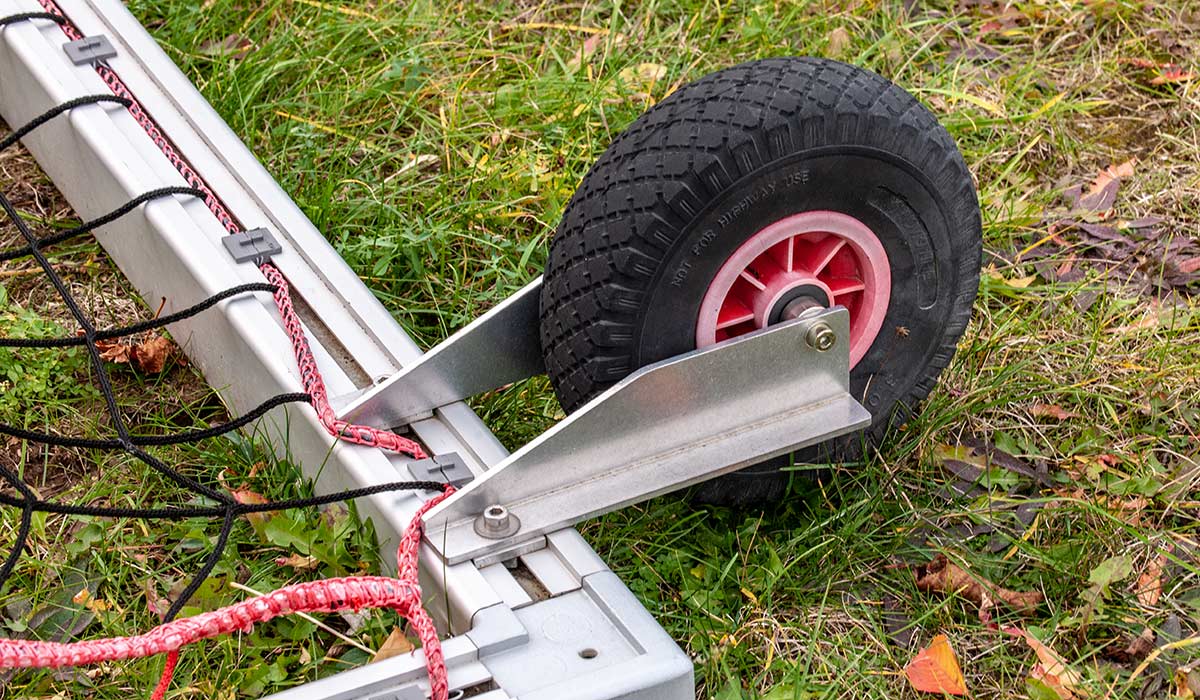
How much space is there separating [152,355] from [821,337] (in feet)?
4.22

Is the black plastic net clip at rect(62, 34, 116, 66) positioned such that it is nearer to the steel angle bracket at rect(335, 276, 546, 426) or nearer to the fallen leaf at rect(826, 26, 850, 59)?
the steel angle bracket at rect(335, 276, 546, 426)

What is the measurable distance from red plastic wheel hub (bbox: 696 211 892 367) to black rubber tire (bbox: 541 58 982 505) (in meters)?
0.02

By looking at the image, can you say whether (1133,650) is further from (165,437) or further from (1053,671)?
(165,437)

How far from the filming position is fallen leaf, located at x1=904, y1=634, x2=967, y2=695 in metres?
2.25

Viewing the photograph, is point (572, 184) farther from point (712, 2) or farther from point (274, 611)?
point (274, 611)

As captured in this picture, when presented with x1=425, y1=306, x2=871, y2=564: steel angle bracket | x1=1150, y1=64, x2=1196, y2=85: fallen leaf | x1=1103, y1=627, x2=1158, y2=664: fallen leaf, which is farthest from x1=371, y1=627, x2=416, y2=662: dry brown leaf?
x1=1150, y1=64, x2=1196, y2=85: fallen leaf

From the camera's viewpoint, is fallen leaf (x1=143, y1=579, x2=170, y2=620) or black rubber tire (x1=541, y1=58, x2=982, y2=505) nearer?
black rubber tire (x1=541, y1=58, x2=982, y2=505)

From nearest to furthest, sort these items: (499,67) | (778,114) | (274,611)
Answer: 1. (274,611)
2. (778,114)
3. (499,67)

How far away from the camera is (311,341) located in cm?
247

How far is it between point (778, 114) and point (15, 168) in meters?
1.94

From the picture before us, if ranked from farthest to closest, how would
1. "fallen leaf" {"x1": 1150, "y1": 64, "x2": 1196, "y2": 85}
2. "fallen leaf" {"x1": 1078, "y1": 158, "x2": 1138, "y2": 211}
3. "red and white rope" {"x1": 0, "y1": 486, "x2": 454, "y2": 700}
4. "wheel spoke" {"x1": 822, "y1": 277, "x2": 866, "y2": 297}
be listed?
"fallen leaf" {"x1": 1150, "y1": 64, "x2": 1196, "y2": 85}, "fallen leaf" {"x1": 1078, "y1": 158, "x2": 1138, "y2": 211}, "wheel spoke" {"x1": 822, "y1": 277, "x2": 866, "y2": 297}, "red and white rope" {"x1": 0, "y1": 486, "x2": 454, "y2": 700}

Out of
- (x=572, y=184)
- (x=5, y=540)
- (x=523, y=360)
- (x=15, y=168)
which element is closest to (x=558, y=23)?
(x=572, y=184)

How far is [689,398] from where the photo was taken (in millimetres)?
2213

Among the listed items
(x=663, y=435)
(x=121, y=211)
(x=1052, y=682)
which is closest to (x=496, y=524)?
(x=663, y=435)
